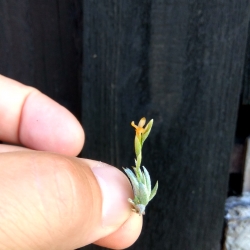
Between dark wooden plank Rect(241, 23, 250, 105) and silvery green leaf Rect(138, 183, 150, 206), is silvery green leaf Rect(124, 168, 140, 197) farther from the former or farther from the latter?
dark wooden plank Rect(241, 23, 250, 105)

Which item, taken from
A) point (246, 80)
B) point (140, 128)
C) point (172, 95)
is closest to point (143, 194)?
point (140, 128)

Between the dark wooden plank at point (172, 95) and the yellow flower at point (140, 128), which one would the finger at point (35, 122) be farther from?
the yellow flower at point (140, 128)

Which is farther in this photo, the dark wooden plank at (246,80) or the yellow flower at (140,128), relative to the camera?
the dark wooden plank at (246,80)

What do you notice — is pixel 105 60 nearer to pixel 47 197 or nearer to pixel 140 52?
pixel 140 52

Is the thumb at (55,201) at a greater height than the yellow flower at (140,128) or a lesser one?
lesser

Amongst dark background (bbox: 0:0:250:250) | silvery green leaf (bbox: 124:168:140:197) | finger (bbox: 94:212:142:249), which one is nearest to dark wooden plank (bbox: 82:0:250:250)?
dark background (bbox: 0:0:250:250)

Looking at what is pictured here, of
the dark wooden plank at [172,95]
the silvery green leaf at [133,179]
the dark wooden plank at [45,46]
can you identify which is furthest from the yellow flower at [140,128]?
the dark wooden plank at [45,46]
